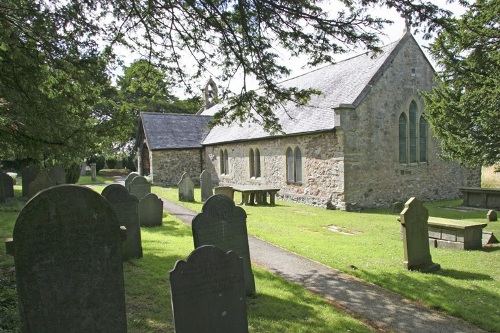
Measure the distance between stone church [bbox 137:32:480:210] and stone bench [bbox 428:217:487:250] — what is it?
21.0 feet

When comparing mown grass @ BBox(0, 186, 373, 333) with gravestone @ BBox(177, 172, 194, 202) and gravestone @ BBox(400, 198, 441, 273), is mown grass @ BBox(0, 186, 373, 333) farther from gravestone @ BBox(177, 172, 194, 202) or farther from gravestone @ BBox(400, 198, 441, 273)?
gravestone @ BBox(177, 172, 194, 202)

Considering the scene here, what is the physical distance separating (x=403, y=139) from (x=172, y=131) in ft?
62.2

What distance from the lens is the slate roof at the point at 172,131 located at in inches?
1158

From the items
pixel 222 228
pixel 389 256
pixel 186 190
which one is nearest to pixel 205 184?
pixel 186 190

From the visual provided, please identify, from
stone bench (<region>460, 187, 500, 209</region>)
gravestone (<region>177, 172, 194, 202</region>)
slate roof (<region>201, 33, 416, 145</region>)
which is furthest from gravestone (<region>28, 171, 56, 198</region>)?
stone bench (<region>460, 187, 500, 209</region>)

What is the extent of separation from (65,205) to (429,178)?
18752 mm

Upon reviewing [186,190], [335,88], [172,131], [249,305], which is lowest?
[249,305]

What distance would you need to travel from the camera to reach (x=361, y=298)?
20.7ft

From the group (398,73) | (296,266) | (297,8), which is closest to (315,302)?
(296,266)

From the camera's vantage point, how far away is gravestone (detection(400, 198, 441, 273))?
767 centimetres

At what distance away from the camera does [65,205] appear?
146 inches

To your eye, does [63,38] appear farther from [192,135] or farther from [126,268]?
[192,135]

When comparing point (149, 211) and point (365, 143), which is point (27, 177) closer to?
point (149, 211)

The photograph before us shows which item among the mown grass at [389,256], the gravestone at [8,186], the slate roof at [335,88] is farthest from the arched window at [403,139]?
the gravestone at [8,186]
